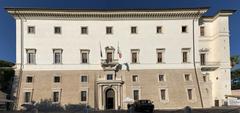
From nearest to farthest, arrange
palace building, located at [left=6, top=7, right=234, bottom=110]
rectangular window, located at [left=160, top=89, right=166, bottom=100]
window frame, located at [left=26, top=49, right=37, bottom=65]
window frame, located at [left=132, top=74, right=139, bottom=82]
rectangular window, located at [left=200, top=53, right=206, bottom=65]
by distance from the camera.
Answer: palace building, located at [left=6, top=7, right=234, bottom=110] < window frame, located at [left=26, top=49, right=37, bottom=65] < rectangular window, located at [left=160, top=89, right=166, bottom=100] < window frame, located at [left=132, top=74, right=139, bottom=82] < rectangular window, located at [left=200, top=53, right=206, bottom=65]

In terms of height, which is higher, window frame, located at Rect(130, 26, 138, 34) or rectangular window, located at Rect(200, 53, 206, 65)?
window frame, located at Rect(130, 26, 138, 34)

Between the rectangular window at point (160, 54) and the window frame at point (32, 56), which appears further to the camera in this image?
the rectangular window at point (160, 54)

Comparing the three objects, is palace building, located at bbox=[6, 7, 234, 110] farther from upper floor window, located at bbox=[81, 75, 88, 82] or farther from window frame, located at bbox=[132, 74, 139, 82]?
window frame, located at bbox=[132, 74, 139, 82]

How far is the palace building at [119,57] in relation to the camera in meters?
53.5

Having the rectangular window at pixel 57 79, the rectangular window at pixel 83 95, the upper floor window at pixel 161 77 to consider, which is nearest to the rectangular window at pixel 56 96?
the rectangular window at pixel 57 79

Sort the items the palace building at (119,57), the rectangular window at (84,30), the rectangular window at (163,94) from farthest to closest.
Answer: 1. the rectangular window at (84,30)
2. the rectangular window at (163,94)
3. the palace building at (119,57)

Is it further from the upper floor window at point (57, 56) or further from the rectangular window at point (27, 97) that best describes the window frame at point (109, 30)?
the rectangular window at point (27, 97)

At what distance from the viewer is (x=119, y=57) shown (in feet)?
178

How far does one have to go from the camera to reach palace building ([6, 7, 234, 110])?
53469 mm

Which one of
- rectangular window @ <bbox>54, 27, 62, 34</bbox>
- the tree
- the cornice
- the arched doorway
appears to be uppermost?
the cornice

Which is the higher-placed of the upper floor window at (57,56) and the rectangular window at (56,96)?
the upper floor window at (57,56)

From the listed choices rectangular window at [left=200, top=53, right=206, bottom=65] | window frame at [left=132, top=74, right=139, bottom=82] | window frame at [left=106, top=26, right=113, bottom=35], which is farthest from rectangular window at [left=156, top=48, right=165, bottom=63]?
window frame at [left=106, top=26, right=113, bottom=35]

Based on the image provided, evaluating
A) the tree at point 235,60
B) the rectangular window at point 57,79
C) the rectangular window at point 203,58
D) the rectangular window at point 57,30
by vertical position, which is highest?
the rectangular window at point 57,30

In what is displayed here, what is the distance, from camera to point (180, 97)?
53969 mm
